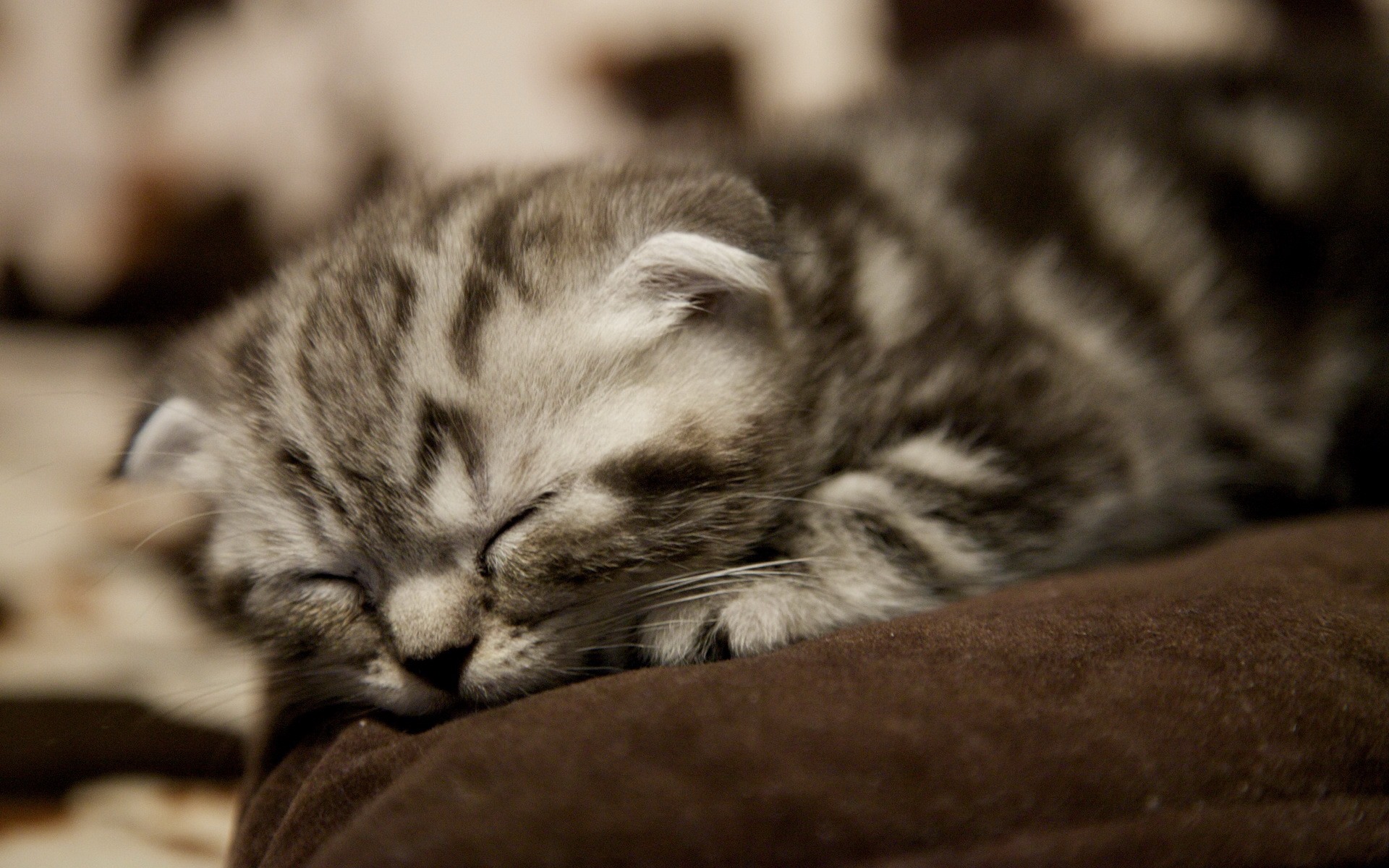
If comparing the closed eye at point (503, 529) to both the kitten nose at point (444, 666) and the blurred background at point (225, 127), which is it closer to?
the kitten nose at point (444, 666)

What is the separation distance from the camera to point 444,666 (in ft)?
→ 2.46

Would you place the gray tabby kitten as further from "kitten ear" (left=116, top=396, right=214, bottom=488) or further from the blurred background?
the blurred background

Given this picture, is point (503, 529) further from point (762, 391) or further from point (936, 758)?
point (936, 758)

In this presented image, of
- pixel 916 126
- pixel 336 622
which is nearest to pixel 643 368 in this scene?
pixel 336 622

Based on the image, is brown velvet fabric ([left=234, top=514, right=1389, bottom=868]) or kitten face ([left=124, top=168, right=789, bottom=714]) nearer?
brown velvet fabric ([left=234, top=514, right=1389, bottom=868])

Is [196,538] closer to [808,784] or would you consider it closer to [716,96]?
[808,784]

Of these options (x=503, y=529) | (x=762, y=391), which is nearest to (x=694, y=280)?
(x=762, y=391)

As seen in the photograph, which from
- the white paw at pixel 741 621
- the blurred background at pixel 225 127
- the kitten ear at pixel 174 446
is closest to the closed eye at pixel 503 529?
the white paw at pixel 741 621

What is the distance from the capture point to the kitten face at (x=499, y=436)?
77 centimetres

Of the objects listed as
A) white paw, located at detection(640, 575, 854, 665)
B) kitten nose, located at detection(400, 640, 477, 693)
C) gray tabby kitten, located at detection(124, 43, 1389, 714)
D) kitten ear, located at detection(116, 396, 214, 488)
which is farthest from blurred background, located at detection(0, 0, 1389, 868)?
white paw, located at detection(640, 575, 854, 665)

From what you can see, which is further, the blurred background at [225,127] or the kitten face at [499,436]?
the blurred background at [225,127]

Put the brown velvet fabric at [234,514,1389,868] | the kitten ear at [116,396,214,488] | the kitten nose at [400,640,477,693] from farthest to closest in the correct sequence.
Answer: the kitten ear at [116,396,214,488] < the kitten nose at [400,640,477,693] < the brown velvet fabric at [234,514,1389,868]

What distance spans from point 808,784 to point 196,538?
0.76m

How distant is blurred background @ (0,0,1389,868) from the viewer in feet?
3.87
